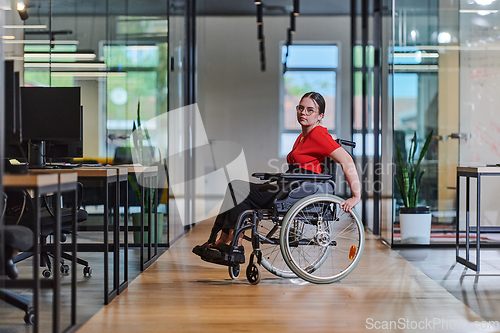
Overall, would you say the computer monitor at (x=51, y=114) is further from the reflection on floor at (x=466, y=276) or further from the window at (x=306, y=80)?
the window at (x=306, y=80)

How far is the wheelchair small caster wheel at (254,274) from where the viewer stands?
2828mm

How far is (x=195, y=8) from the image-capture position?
604 cm

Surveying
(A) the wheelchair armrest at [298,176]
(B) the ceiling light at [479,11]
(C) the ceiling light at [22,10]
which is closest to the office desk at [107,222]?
(A) the wheelchair armrest at [298,176]

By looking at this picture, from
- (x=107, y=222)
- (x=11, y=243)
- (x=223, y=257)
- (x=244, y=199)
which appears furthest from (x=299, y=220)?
(x=11, y=243)

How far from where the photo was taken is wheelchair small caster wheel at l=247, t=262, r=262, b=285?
2.83 meters

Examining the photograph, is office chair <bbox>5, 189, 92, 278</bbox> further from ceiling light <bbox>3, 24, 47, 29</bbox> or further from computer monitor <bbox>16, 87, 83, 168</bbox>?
ceiling light <bbox>3, 24, 47, 29</bbox>

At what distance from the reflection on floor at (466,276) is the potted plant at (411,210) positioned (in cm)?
12

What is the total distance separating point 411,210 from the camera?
13.5 ft

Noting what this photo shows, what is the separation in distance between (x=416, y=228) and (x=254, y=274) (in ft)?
5.91

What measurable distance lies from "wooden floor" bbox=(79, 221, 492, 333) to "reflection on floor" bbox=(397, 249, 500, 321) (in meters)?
0.07

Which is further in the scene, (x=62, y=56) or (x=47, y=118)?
(x=62, y=56)

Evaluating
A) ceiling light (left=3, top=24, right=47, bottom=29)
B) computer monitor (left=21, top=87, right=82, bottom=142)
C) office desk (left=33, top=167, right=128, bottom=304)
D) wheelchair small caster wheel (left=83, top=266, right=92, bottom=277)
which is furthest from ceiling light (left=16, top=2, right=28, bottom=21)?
wheelchair small caster wheel (left=83, top=266, right=92, bottom=277)

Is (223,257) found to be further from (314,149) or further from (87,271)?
(87,271)

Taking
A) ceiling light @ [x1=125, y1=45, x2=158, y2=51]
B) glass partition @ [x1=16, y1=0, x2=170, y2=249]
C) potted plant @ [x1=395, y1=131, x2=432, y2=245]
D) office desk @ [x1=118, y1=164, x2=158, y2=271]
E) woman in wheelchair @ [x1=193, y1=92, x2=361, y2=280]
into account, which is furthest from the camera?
ceiling light @ [x1=125, y1=45, x2=158, y2=51]
